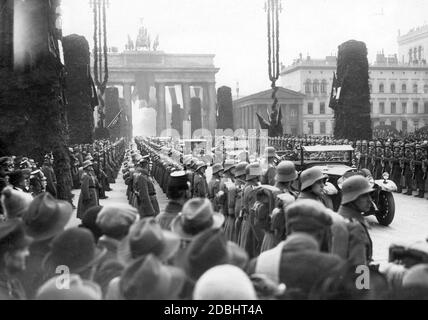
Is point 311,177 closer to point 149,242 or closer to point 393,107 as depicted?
point 149,242

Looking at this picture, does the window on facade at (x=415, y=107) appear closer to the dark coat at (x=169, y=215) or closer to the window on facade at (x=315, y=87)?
the window on facade at (x=315, y=87)

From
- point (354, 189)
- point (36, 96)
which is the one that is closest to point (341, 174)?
point (36, 96)

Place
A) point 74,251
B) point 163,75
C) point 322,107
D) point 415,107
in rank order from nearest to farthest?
point 74,251 → point 163,75 → point 415,107 → point 322,107

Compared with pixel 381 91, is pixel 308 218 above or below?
below

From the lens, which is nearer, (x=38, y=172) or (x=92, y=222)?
(x=92, y=222)

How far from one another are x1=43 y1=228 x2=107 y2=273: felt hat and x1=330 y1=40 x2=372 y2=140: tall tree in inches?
1079

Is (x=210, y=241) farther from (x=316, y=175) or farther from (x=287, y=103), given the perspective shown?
(x=287, y=103)

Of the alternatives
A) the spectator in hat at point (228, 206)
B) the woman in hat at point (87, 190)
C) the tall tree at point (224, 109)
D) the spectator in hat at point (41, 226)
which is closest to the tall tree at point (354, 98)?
the woman in hat at point (87, 190)

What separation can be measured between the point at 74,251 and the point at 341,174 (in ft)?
32.5

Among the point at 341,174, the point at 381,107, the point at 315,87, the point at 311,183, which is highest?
the point at 315,87

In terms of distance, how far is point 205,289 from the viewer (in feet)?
9.00

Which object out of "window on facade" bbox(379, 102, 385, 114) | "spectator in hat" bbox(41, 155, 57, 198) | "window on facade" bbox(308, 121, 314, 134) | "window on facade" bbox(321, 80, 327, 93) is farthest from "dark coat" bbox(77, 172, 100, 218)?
"window on facade" bbox(308, 121, 314, 134)

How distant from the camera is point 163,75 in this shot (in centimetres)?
8712

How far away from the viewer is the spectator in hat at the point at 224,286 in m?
2.70
